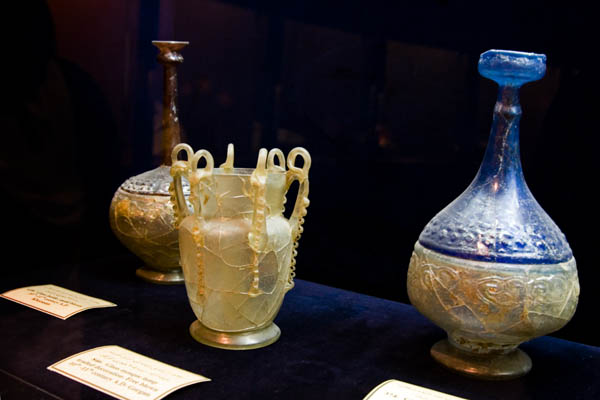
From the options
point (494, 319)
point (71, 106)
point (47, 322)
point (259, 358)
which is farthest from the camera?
point (71, 106)

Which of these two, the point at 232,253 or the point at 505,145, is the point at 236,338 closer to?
the point at 232,253

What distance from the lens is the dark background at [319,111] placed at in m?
1.37

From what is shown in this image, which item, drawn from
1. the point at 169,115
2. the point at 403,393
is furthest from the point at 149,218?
the point at 403,393

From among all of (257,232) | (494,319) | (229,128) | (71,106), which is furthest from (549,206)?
(71,106)

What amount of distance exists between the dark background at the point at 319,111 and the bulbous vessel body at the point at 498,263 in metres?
0.32

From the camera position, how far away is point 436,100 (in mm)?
1523

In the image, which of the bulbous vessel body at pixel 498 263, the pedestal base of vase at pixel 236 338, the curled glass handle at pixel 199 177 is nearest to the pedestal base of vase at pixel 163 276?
the pedestal base of vase at pixel 236 338

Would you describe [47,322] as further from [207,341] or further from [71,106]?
[71,106]

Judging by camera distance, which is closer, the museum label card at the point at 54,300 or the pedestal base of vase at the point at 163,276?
the museum label card at the point at 54,300

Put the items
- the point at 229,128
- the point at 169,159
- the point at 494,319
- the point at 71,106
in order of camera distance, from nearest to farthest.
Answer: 1. the point at 494,319
2. the point at 169,159
3. the point at 229,128
4. the point at 71,106

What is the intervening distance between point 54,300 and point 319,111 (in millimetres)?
814

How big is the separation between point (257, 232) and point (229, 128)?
0.78 m

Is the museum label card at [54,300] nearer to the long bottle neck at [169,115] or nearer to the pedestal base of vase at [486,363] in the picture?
the long bottle neck at [169,115]

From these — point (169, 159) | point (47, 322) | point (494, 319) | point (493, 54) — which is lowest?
point (47, 322)
